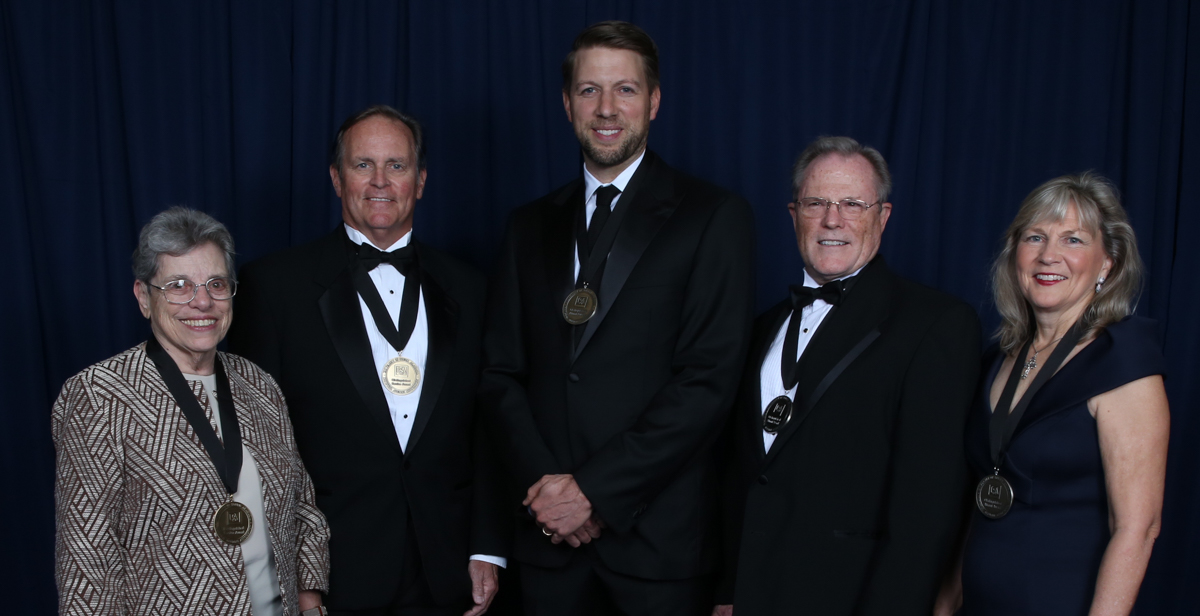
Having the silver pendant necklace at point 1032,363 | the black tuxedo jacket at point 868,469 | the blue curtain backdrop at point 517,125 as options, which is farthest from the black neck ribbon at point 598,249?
the blue curtain backdrop at point 517,125

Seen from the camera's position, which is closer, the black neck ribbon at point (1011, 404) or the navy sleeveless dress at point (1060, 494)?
the navy sleeveless dress at point (1060, 494)

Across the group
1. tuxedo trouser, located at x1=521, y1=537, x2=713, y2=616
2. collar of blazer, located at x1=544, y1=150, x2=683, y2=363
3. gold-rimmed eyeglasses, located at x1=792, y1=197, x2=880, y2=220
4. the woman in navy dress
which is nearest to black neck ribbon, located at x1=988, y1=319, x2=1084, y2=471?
the woman in navy dress

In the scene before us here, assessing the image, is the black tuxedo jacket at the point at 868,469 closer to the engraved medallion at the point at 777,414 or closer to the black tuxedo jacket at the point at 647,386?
the engraved medallion at the point at 777,414

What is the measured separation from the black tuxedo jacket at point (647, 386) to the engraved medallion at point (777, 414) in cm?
11

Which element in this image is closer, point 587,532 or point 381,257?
point 587,532

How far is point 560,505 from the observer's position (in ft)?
7.04

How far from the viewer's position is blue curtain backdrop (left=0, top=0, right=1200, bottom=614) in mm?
3289

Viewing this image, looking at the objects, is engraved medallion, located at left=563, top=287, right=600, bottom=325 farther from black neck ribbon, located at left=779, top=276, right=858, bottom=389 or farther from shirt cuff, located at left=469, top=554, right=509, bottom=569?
shirt cuff, located at left=469, top=554, right=509, bottom=569

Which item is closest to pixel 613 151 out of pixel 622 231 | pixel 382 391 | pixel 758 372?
pixel 622 231

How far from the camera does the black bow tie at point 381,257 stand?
8.34ft

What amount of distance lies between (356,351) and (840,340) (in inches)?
53.5

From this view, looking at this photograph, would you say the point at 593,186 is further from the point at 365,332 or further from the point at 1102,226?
the point at 1102,226

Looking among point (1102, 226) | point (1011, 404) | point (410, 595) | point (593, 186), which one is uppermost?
point (593, 186)

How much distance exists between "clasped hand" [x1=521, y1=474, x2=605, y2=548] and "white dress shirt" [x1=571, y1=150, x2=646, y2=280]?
1.87ft
